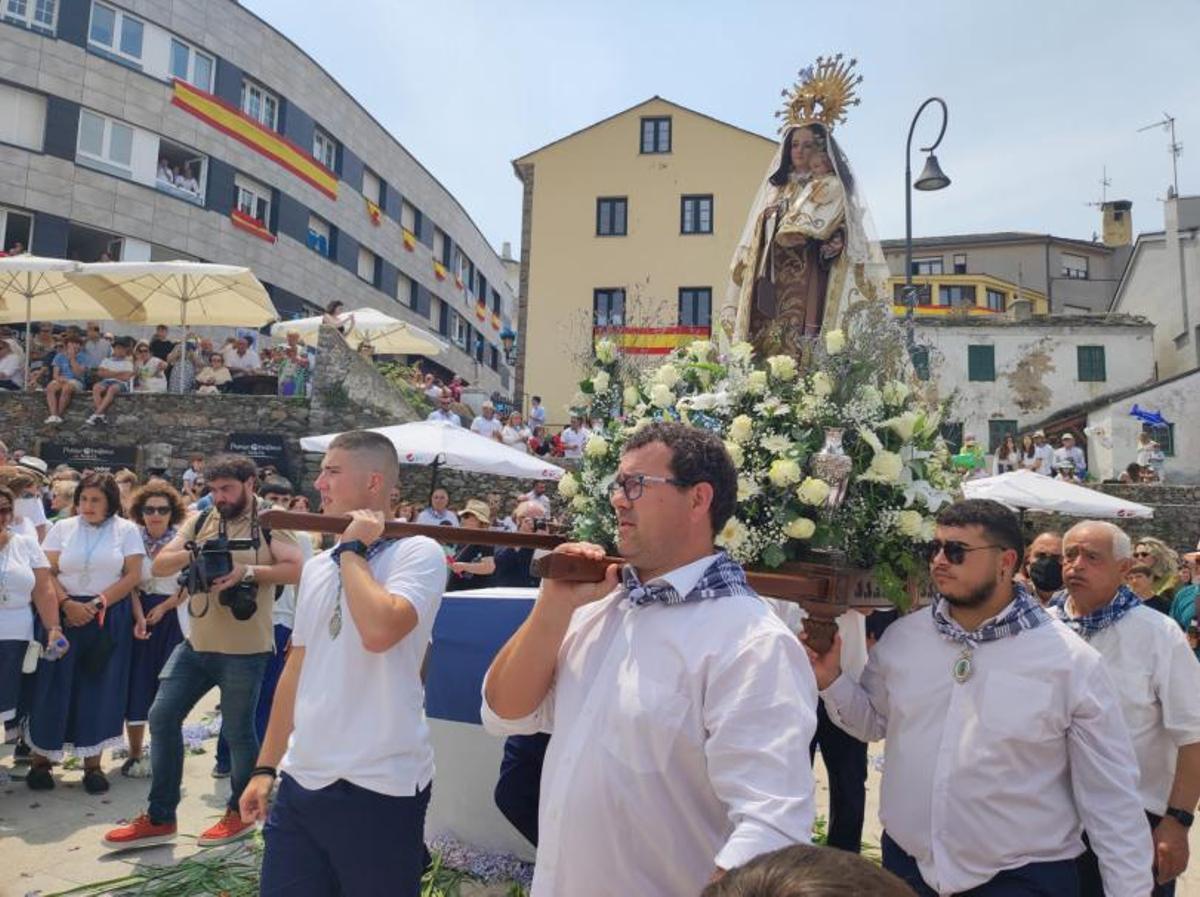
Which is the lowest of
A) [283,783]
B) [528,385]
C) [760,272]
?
[283,783]

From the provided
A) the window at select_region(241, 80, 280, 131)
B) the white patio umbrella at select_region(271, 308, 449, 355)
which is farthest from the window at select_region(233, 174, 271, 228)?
the white patio umbrella at select_region(271, 308, 449, 355)

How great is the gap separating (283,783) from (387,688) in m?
0.50

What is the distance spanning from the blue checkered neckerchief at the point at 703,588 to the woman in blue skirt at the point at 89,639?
5.63m

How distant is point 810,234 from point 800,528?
2709 mm

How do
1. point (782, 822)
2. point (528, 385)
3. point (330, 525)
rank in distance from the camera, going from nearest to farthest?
point (782, 822) < point (330, 525) < point (528, 385)

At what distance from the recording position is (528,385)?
3281 centimetres

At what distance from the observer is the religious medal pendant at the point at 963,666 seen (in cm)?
292

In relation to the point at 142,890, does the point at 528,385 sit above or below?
above

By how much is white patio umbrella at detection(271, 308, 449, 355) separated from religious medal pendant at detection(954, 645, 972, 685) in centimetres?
2086

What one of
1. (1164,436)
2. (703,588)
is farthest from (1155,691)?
(1164,436)

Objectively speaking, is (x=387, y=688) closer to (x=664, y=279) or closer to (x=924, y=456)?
(x=924, y=456)

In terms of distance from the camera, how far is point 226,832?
5414 mm

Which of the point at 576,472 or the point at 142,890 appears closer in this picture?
the point at 576,472

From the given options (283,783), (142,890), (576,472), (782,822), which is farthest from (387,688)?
(142,890)
